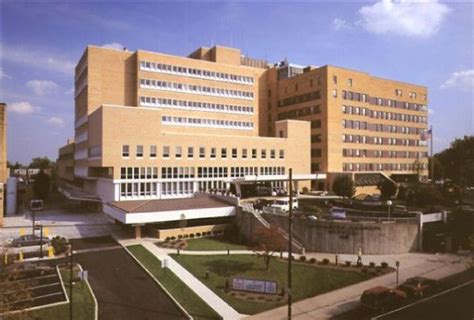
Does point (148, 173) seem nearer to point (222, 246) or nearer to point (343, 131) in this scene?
point (222, 246)

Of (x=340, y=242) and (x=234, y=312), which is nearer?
(x=234, y=312)

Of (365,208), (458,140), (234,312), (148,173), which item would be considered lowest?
(234,312)

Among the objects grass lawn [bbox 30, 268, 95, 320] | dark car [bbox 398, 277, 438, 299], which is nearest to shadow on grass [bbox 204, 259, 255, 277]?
grass lawn [bbox 30, 268, 95, 320]

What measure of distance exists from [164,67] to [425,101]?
71925 mm

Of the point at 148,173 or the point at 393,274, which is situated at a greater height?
the point at 148,173

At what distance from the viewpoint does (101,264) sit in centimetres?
3509

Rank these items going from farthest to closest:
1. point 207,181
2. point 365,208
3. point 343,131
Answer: point 343,131, point 207,181, point 365,208

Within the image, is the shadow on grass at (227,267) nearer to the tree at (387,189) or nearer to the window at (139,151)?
the window at (139,151)

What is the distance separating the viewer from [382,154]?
299 ft

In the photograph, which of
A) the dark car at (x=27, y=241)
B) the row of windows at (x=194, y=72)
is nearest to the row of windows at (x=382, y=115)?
the row of windows at (x=194, y=72)

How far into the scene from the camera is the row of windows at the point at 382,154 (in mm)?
84175

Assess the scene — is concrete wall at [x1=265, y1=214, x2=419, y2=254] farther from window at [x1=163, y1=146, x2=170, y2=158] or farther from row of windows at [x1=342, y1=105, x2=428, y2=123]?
row of windows at [x1=342, y1=105, x2=428, y2=123]

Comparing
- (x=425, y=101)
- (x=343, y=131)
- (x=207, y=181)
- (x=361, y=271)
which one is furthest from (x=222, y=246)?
(x=425, y=101)

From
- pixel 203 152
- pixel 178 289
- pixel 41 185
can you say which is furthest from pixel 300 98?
pixel 178 289
